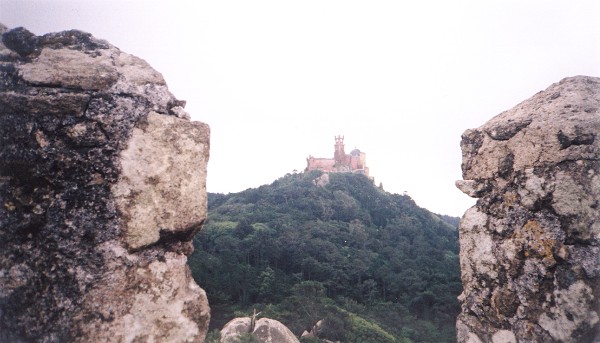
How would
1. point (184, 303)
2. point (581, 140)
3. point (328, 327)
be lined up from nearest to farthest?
point (184, 303)
point (581, 140)
point (328, 327)

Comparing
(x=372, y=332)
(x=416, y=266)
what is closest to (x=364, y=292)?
(x=416, y=266)

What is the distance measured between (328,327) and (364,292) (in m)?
14.9

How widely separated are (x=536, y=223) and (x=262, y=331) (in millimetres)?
17907

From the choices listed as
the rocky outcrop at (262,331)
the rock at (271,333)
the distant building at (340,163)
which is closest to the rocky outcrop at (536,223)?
the rocky outcrop at (262,331)

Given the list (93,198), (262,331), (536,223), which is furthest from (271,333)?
(93,198)

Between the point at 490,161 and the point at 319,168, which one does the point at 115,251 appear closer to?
the point at 490,161

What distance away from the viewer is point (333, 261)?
138 ft

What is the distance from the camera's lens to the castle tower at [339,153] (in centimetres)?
7444

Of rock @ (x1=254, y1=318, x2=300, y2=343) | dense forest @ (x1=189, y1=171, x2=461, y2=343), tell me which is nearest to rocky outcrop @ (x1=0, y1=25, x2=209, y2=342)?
rock @ (x1=254, y1=318, x2=300, y2=343)

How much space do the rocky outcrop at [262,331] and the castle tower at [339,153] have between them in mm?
57172

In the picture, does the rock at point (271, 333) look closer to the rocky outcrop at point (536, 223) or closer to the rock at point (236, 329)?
the rock at point (236, 329)

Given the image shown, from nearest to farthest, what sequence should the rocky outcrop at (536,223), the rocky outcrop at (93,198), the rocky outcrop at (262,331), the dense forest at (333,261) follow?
the rocky outcrop at (93,198), the rocky outcrop at (536,223), the rocky outcrop at (262,331), the dense forest at (333,261)

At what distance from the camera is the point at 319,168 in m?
75.0

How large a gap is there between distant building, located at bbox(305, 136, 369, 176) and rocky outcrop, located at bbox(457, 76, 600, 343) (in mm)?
71372
